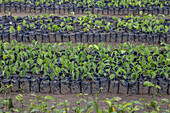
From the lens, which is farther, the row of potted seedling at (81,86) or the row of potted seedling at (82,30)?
the row of potted seedling at (82,30)

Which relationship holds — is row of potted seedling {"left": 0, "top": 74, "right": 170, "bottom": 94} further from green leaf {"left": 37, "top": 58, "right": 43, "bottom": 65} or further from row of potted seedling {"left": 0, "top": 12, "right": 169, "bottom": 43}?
row of potted seedling {"left": 0, "top": 12, "right": 169, "bottom": 43}

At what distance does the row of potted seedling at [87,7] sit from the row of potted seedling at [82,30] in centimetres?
142

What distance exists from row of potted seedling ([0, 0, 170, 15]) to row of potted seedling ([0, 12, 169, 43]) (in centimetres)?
142

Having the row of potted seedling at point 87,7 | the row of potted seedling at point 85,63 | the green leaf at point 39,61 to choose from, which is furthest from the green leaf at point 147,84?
the row of potted seedling at point 87,7

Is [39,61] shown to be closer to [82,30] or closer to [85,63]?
[85,63]

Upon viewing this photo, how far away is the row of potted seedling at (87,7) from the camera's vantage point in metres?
11.0

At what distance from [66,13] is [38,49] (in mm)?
3759

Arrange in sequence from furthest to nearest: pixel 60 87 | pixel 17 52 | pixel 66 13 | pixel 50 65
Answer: pixel 66 13 → pixel 17 52 → pixel 50 65 → pixel 60 87

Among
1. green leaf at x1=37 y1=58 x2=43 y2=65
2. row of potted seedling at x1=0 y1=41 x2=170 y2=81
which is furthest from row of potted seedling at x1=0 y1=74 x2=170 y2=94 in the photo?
green leaf at x1=37 y1=58 x2=43 y2=65

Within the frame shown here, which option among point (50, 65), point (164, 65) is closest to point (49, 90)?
point (50, 65)

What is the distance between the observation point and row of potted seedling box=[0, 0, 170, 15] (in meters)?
11.0

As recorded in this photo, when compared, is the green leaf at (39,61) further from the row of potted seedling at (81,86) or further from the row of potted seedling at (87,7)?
the row of potted seedling at (87,7)

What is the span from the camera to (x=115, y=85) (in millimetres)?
6090

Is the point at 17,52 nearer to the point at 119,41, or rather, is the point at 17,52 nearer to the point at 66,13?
the point at 119,41
